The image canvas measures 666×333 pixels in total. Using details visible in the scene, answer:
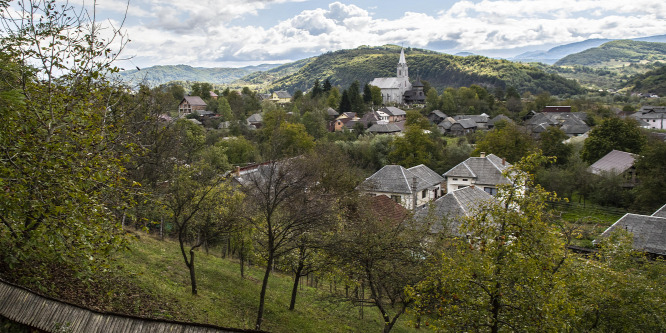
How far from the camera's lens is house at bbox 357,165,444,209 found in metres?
34.1

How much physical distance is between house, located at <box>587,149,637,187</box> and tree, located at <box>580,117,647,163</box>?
2.61 m

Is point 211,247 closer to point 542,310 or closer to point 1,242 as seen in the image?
point 1,242

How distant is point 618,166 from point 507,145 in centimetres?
1073

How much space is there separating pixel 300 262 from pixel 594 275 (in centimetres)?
828

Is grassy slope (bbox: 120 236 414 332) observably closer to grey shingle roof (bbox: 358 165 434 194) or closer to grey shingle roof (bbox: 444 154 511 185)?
grey shingle roof (bbox: 358 165 434 194)

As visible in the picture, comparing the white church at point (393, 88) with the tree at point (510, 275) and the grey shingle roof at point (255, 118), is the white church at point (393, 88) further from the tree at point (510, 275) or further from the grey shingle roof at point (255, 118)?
the tree at point (510, 275)

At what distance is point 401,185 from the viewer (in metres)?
35.0

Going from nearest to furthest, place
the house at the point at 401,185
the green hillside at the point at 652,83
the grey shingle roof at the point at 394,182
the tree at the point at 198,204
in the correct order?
the tree at the point at 198,204 < the house at the point at 401,185 < the grey shingle roof at the point at 394,182 < the green hillside at the point at 652,83

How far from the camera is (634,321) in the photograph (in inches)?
395

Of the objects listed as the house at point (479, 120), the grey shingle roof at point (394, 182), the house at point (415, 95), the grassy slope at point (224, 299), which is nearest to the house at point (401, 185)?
the grey shingle roof at point (394, 182)

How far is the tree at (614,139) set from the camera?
156 ft

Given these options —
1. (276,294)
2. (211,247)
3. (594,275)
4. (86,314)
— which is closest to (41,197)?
(86,314)

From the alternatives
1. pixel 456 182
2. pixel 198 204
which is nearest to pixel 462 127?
pixel 456 182

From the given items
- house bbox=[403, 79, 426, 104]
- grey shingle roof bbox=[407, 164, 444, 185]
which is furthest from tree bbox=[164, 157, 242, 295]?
house bbox=[403, 79, 426, 104]
